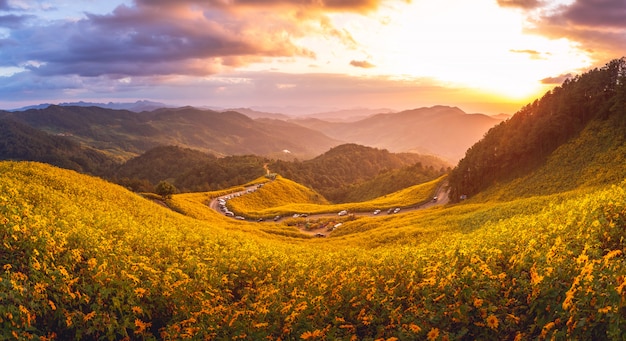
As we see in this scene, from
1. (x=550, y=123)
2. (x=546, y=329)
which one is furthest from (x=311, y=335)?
(x=550, y=123)

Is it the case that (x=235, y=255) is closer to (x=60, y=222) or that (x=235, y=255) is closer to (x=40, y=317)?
(x=60, y=222)

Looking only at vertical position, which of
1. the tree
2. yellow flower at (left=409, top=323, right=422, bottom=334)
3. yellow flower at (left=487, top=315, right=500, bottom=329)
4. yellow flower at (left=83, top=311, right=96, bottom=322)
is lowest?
the tree

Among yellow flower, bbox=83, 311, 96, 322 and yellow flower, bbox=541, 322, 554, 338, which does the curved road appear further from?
yellow flower, bbox=541, 322, 554, 338

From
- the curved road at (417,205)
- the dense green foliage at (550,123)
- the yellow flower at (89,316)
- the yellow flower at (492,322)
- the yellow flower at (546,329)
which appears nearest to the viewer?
the yellow flower at (546,329)

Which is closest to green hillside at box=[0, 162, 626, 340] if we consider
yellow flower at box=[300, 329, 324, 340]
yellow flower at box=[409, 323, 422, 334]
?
yellow flower at box=[300, 329, 324, 340]

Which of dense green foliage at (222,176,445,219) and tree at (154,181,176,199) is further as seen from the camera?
dense green foliage at (222,176,445,219)

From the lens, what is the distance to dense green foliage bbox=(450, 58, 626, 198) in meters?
80.0

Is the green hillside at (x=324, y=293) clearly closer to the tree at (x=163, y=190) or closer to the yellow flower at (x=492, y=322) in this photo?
the yellow flower at (x=492, y=322)

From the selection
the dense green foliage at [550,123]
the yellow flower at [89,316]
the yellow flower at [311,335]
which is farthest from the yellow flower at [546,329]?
the dense green foliage at [550,123]

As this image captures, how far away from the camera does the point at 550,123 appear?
8400cm

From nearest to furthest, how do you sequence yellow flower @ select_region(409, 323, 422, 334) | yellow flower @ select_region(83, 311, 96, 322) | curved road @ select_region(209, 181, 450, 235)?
yellow flower @ select_region(409, 323, 422, 334)
yellow flower @ select_region(83, 311, 96, 322)
curved road @ select_region(209, 181, 450, 235)

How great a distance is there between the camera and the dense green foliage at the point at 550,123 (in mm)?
80000

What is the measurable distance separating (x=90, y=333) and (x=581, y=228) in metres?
19.2

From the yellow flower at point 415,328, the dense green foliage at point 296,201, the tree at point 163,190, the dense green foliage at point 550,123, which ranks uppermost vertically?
the dense green foliage at point 550,123
